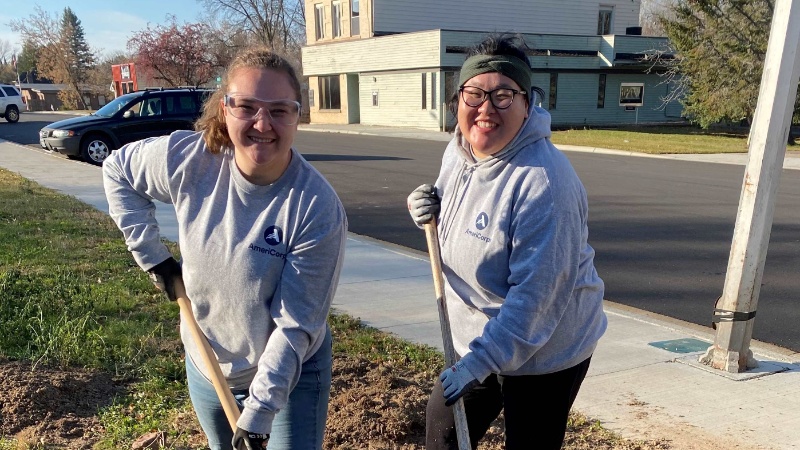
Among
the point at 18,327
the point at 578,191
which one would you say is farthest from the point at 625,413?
the point at 18,327

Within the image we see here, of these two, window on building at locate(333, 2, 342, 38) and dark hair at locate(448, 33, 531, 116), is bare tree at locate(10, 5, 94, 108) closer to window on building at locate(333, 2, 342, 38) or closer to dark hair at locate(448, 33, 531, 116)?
window on building at locate(333, 2, 342, 38)

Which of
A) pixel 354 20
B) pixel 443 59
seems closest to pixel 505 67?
pixel 443 59

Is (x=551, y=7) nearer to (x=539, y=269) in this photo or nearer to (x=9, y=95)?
(x=9, y=95)

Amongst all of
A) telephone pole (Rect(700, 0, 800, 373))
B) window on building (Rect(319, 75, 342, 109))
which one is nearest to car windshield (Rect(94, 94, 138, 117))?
telephone pole (Rect(700, 0, 800, 373))

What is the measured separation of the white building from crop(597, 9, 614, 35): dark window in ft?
0.18

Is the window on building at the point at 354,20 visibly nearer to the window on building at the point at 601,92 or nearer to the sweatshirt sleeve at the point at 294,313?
the window on building at the point at 601,92

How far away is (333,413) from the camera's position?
3.62 meters

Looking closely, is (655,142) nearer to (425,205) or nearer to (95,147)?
(95,147)

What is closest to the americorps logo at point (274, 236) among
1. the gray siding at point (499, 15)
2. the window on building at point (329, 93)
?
the gray siding at point (499, 15)

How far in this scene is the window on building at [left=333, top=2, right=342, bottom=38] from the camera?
35438 millimetres

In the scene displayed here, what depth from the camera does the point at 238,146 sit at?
2.11 metres

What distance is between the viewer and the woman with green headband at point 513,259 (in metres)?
2.07

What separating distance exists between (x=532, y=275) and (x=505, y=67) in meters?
0.66

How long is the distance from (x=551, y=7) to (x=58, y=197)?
31359 millimetres
